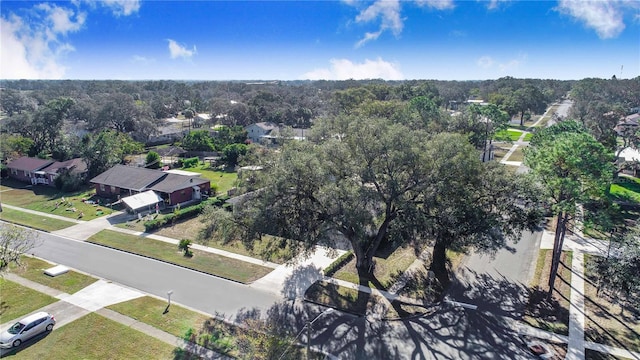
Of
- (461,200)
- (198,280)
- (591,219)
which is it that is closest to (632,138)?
(591,219)

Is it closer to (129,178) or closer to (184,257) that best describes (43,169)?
(129,178)

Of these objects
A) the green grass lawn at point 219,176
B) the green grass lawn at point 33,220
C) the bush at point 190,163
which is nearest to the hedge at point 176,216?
the green grass lawn at point 219,176

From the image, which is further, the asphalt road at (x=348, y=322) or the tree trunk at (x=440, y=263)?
the tree trunk at (x=440, y=263)

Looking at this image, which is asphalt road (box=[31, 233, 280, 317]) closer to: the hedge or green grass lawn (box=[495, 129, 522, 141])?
the hedge

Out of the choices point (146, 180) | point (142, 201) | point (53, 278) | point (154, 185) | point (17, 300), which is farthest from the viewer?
point (146, 180)

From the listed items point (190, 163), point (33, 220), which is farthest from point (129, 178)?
point (190, 163)

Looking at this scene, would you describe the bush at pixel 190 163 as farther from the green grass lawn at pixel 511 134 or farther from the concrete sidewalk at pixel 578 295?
the green grass lawn at pixel 511 134
